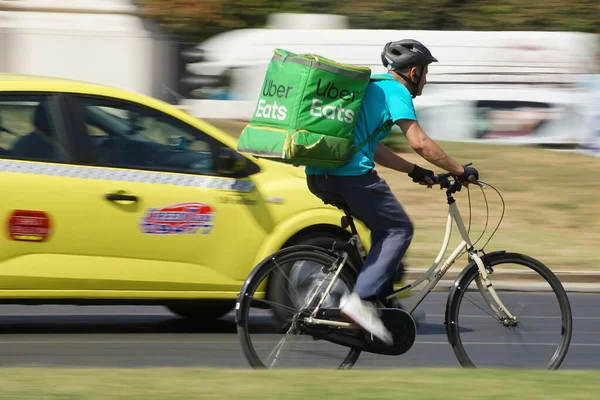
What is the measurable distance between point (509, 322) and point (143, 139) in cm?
267

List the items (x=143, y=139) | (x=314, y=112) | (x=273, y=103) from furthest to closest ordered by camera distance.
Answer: (x=143, y=139)
(x=273, y=103)
(x=314, y=112)

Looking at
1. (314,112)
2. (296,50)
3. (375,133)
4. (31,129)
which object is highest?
(314,112)

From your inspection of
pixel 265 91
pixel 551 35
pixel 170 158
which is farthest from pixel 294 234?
pixel 551 35

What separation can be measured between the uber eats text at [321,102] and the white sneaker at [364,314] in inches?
35.8

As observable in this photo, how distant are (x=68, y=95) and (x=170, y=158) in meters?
0.74

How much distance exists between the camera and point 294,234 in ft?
26.2

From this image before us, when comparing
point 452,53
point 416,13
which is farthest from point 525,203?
point 416,13

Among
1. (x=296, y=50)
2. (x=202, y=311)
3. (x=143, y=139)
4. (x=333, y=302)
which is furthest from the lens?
(x=296, y=50)

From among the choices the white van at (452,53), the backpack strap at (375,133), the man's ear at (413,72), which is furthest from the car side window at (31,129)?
the white van at (452,53)

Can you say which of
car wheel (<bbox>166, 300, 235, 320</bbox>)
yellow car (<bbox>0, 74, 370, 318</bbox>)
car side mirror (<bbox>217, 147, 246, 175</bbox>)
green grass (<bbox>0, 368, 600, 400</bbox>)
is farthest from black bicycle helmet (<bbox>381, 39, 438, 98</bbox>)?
car wheel (<bbox>166, 300, 235, 320</bbox>)

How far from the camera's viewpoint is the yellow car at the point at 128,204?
24.5 ft

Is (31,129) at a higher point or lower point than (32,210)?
higher

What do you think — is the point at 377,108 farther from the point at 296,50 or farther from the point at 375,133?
the point at 296,50

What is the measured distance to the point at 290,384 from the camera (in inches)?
207
